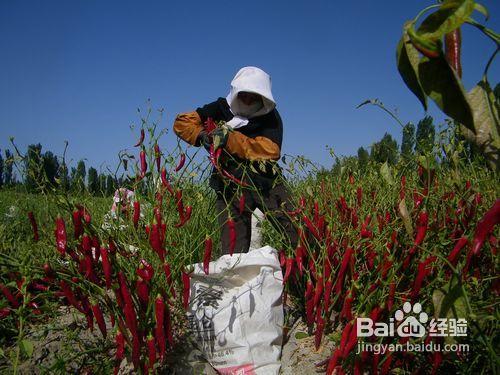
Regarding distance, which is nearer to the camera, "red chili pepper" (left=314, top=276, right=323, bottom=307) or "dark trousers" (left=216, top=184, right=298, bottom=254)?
"red chili pepper" (left=314, top=276, right=323, bottom=307)

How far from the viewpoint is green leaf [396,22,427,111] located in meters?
0.57

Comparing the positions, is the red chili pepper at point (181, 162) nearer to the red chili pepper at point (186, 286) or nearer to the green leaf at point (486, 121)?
the red chili pepper at point (186, 286)

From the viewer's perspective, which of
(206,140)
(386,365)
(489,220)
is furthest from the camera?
(206,140)

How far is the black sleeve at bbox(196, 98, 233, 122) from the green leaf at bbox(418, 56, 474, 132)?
7.23 ft

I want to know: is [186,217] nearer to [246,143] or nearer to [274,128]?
[246,143]

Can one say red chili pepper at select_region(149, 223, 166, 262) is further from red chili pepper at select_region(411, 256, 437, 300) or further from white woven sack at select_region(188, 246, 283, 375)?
red chili pepper at select_region(411, 256, 437, 300)

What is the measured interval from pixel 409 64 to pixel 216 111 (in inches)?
87.2

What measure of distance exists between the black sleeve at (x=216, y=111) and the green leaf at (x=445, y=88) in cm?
220

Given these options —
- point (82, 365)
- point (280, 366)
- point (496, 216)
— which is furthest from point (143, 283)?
point (496, 216)

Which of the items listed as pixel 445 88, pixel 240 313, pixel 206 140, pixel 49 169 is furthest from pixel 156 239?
pixel 49 169

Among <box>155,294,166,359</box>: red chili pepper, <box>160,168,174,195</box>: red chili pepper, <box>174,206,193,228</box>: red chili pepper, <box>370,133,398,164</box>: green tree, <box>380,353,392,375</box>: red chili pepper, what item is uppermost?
<box>370,133,398,164</box>: green tree

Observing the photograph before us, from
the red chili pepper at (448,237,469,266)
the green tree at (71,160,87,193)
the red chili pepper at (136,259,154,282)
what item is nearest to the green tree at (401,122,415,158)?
the red chili pepper at (448,237,469,266)

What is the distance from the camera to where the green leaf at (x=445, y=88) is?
0.52 meters

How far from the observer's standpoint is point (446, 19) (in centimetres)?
53
